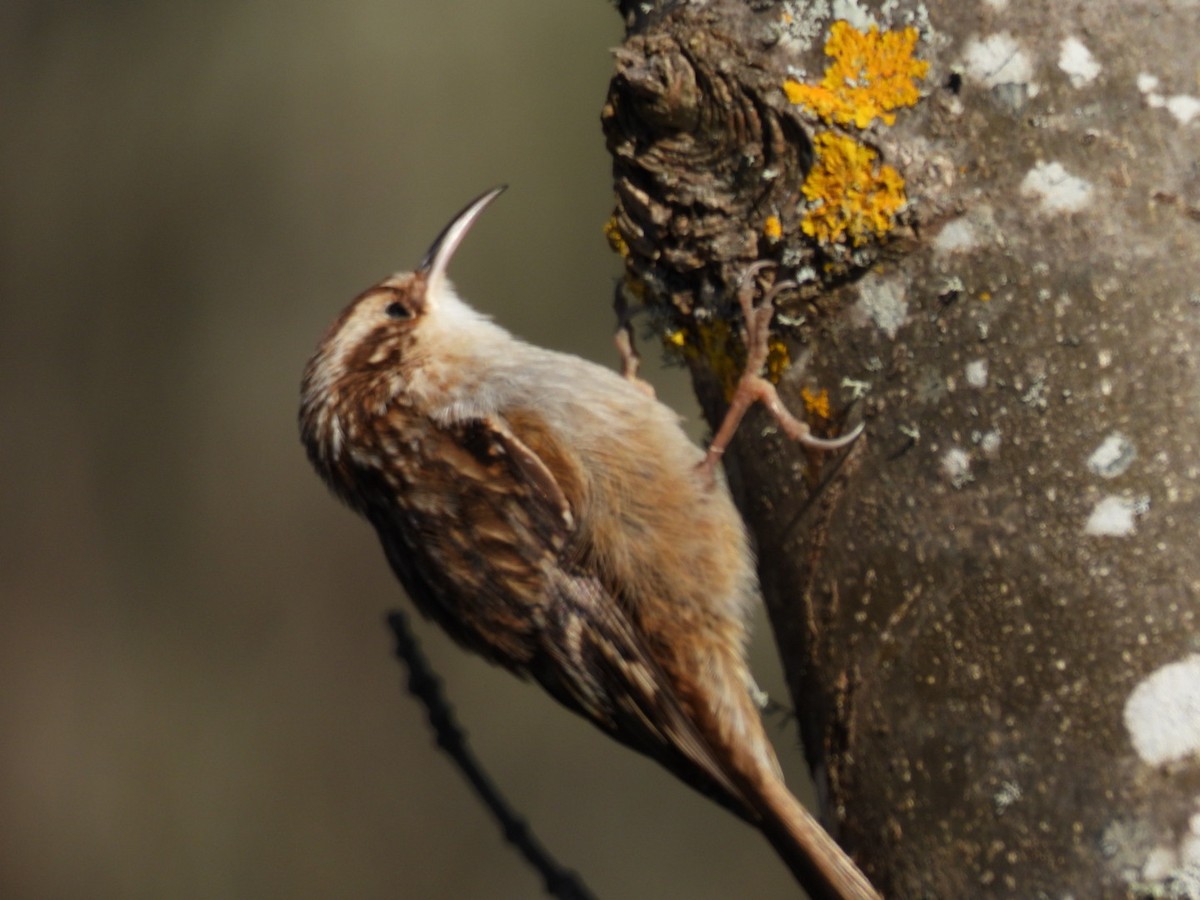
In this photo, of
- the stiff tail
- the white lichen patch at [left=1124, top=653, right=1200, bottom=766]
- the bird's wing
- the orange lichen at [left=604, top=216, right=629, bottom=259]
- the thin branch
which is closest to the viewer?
the white lichen patch at [left=1124, top=653, right=1200, bottom=766]

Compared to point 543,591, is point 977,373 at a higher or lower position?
higher

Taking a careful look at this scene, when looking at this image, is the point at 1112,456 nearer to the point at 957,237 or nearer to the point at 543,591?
the point at 957,237

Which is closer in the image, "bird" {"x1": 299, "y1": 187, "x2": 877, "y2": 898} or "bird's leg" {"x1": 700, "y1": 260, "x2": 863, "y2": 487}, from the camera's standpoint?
"bird's leg" {"x1": 700, "y1": 260, "x2": 863, "y2": 487}

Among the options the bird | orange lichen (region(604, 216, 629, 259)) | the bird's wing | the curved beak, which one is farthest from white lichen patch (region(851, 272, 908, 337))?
the curved beak

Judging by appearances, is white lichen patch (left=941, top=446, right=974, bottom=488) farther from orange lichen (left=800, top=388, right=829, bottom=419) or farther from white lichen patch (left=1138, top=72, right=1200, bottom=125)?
white lichen patch (left=1138, top=72, right=1200, bottom=125)

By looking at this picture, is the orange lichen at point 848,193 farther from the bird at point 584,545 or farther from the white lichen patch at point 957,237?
the bird at point 584,545

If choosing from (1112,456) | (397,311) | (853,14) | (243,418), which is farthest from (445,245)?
(243,418)

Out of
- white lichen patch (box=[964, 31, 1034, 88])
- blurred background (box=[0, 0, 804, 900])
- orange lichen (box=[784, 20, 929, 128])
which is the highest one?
white lichen patch (box=[964, 31, 1034, 88])
